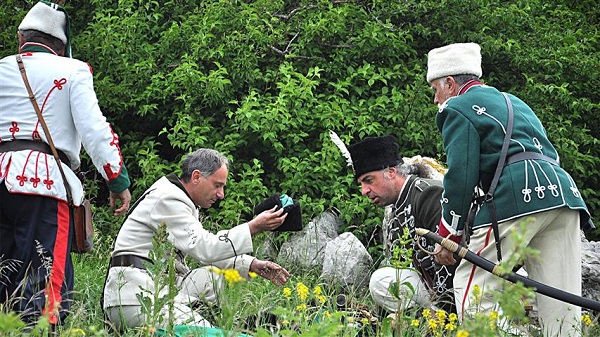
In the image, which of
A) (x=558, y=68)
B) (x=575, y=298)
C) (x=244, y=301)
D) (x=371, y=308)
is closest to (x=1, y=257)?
(x=244, y=301)

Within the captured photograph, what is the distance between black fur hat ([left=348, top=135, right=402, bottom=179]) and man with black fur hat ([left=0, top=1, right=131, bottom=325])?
1.58 metres

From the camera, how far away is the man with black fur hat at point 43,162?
175 inches

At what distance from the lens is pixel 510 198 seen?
4.59m

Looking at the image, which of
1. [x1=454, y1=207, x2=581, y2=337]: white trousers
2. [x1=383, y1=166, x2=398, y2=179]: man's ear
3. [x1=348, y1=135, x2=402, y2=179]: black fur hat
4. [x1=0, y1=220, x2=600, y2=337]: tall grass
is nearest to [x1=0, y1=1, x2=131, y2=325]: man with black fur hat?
[x1=0, y1=220, x2=600, y2=337]: tall grass

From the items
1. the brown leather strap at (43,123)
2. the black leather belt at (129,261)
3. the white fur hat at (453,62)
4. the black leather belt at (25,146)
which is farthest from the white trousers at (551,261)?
the black leather belt at (25,146)

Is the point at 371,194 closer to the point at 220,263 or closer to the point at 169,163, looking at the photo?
the point at 220,263

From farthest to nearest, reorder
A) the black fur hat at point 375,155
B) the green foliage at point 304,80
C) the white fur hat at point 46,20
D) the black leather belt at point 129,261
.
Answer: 1. the green foliage at point 304,80
2. the black fur hat at point 375,155
3. the black leather belt at point 129,261
4. the white fur hat at point 46,20

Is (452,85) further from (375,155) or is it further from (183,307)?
(183,307)

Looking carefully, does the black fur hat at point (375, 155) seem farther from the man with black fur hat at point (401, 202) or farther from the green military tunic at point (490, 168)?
the green military tunic at point (490, 168)

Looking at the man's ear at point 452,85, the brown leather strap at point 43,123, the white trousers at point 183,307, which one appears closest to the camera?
the white trousers at point 183,307

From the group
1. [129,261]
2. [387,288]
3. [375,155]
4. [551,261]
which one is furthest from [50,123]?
[551,261]

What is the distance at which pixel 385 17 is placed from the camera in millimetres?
8961

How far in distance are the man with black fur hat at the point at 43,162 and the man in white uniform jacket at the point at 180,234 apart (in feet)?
0.94

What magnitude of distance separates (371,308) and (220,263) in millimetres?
938
